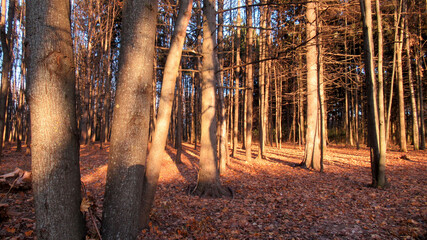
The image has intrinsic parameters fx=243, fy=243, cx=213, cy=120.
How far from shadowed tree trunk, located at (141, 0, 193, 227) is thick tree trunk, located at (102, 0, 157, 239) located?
1065 mm

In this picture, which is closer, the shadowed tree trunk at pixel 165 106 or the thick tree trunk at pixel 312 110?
the shadowed tree trunk at pixel 165 106

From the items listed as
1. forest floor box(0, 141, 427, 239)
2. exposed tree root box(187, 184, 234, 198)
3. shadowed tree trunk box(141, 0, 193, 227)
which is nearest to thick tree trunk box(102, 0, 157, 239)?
forest floor box(0, 141, 427, 239)

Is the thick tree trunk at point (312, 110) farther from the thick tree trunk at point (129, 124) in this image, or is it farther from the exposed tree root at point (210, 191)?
the thick tree trunk at point (129, 124)

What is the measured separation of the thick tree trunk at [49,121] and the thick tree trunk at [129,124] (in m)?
0.42

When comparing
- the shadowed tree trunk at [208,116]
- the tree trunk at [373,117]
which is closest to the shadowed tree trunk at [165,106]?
the shadowed tree trunk at [208,116]

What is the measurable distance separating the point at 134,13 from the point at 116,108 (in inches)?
42.9

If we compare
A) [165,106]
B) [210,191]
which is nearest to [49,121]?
[165,106]

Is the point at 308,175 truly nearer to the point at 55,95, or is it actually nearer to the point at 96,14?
the point at 55,95

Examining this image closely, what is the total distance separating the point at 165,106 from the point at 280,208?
361 cm

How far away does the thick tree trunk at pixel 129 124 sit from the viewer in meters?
2.63

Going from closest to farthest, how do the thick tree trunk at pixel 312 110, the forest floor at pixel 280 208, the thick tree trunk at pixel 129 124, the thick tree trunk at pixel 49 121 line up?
the thick tree trunk at pixel 49 121 < the thick tree trunk at pixel 129 124 < the forest floor at pixel 280 208 < the thick tree trunk at pixel 312 110

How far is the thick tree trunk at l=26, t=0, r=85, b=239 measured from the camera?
7.34 feet

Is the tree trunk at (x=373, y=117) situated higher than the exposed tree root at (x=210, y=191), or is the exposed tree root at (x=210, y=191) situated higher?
the tree trunk at (x=373, y=117)

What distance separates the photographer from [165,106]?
3.91 m
